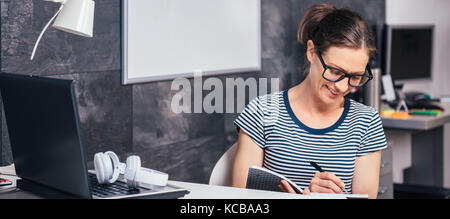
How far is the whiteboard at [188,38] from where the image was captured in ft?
7.73

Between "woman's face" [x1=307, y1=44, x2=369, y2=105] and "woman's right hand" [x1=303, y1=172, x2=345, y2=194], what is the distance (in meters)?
0.28

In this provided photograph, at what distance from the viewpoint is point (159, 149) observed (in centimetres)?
256

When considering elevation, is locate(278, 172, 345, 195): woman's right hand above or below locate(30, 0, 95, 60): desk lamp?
below

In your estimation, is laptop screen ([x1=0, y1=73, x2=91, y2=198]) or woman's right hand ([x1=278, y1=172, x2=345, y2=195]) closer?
laptop screen ([x1=0, y1=73, x2=91, y2=198])

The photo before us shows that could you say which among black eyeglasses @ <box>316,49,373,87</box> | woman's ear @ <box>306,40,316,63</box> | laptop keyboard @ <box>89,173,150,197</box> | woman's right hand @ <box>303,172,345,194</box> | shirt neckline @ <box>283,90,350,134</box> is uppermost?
woman's ear @ <box>306,40,316,63</box>

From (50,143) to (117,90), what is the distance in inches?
A: 41.3

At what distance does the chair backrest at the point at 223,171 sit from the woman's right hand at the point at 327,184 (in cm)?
29

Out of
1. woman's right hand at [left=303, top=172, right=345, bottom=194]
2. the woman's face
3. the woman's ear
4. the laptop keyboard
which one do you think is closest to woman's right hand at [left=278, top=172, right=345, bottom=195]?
woman's right hand at [left=303, top=172, right=345, bottom=194]

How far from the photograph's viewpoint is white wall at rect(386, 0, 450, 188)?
430 cm

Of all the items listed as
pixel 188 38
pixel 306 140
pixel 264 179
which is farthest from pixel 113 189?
pixel 188 38

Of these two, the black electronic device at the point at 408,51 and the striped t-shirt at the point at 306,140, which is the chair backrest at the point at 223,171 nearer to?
the striped t-shirt at the point at 306,140

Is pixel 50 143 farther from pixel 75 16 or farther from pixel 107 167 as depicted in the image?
pixel 75 16

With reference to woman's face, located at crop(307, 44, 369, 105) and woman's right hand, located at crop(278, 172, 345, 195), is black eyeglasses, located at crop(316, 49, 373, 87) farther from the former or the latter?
woman's right hand, located at crop(278, 172, 345, 195)

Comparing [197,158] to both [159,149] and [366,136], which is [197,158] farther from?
[366,136]
